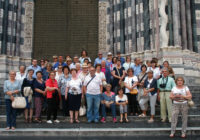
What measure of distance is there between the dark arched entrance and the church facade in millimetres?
56

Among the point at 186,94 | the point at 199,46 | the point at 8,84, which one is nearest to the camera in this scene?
the point at 186,94

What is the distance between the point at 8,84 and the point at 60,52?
8.09 m

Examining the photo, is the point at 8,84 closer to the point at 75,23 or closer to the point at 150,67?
the point at 150,67

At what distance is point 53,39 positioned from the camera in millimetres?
15500

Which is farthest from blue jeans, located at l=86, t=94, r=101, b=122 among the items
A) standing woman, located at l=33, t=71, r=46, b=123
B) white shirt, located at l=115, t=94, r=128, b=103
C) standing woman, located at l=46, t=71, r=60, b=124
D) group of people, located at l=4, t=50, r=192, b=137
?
standing woman, located at l=33, t=71, r=46, b=123

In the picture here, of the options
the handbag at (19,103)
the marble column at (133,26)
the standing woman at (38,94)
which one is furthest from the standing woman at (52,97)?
the marble column at (133,26)

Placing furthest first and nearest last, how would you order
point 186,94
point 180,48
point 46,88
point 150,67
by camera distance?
point 180,48
point 150,67
point 46,88
point 186,94

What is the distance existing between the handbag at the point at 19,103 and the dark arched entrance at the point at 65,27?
321 inches

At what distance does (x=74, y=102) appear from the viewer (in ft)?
26.0

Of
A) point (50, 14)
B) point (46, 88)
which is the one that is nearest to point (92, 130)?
point (46, 88)

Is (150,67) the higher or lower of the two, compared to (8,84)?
higher

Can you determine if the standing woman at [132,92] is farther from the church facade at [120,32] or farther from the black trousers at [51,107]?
the church facade at [120,32]

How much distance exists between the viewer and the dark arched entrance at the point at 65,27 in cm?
1541

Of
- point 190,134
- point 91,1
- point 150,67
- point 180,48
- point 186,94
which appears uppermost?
point 91,1
